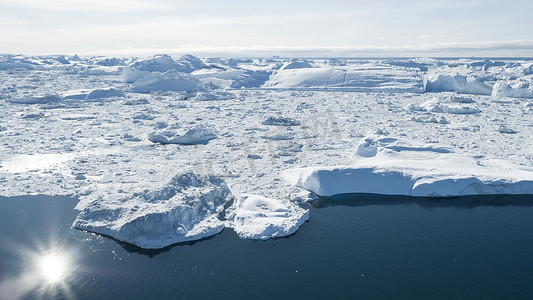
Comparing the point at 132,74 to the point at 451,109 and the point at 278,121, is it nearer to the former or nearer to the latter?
the point at 278,121

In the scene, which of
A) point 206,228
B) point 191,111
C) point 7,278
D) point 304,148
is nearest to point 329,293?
point 206,228

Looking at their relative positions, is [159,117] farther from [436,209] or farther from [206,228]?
[436,209]

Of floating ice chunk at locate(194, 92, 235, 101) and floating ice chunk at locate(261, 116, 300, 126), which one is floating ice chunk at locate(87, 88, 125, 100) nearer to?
floating ice chunk at locate(194, 92, 235, 101)

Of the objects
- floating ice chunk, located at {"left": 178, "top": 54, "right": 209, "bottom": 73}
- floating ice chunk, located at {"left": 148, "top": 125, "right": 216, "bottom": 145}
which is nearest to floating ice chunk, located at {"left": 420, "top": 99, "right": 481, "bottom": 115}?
floating ice chunk, located at {"left": 148, "top": 125, "right": 216, "bottom": 145}

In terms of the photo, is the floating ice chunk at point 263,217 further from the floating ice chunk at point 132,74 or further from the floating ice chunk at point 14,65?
the floating ice chunk at point 14,65

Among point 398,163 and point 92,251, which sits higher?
point 398,163

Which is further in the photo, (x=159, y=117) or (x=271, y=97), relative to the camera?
(x=271, y=97)
